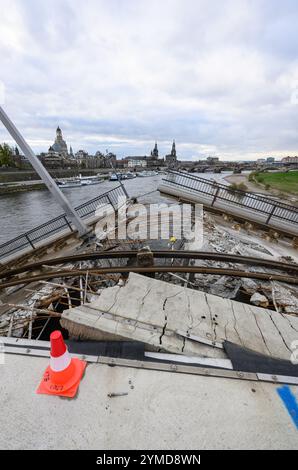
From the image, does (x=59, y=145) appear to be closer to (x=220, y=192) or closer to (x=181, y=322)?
(x=220, y=192)

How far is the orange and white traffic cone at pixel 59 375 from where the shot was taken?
1.73 metres

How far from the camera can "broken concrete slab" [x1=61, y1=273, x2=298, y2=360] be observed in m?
2.26

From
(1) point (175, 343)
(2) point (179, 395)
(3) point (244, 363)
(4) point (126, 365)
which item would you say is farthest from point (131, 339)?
(3) point (244, 363)

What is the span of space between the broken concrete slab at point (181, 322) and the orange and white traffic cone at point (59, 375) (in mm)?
531

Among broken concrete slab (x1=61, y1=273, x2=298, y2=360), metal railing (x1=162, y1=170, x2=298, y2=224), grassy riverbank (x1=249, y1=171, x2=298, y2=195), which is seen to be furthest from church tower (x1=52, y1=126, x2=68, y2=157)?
broken concrete slab (x1=61, y1=273, x2=298, y2=360)

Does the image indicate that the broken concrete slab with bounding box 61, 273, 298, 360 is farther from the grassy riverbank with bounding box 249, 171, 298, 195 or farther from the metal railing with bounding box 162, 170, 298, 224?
the grassy riverbank with bounding box 249, 171, 298, 195

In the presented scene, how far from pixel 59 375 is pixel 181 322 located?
4.46 feet

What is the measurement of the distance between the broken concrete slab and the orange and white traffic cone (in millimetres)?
531

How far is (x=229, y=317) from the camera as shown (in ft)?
8.79

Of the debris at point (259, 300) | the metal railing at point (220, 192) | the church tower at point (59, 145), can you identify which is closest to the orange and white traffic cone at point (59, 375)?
the debris at point (259, 300)

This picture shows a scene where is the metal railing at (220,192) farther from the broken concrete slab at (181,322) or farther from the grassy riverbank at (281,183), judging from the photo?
the grassy riverbank at (281,183)

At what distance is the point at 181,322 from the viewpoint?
2.53 meters

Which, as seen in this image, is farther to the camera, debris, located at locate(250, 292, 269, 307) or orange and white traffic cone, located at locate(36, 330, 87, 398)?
debris, located at locate(250, 292, 269, 307)
